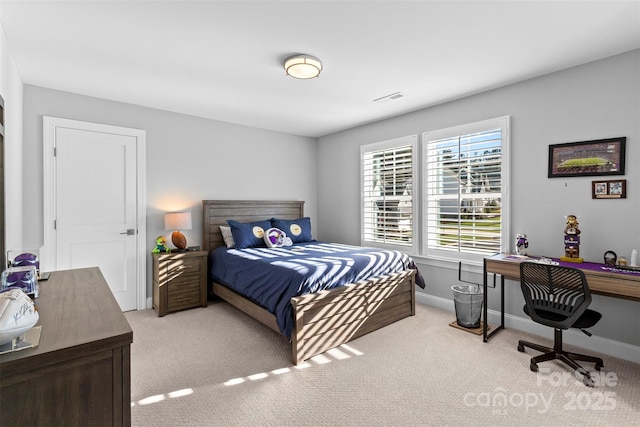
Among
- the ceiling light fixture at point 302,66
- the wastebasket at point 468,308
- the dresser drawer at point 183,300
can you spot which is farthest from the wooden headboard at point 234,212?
the wastebasket at point 468,308

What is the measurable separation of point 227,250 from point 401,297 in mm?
2269

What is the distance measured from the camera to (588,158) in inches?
110

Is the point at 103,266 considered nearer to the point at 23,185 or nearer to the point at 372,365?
the point at 23,185

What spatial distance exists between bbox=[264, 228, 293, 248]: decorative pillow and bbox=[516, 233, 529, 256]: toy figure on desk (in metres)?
2.76

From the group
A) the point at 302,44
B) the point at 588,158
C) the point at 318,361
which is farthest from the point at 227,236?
the point at 588,158

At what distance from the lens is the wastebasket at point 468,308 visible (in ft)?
10.7

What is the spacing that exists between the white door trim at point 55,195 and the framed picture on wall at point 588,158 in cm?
457

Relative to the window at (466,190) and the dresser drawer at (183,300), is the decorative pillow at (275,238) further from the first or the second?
the window at (466,190)

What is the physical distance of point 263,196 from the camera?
199 inches

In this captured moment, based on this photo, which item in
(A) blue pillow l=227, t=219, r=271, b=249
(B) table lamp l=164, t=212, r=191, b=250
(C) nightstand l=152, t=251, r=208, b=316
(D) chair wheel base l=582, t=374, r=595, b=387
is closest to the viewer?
(D) chair wheel base l=582, t=374, r=595, b=387

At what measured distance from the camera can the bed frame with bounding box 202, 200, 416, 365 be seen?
2.66m

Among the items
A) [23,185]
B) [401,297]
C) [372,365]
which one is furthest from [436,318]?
[23,185]

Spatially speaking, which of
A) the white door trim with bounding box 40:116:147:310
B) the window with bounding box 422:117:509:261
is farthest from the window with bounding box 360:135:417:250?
the white door trim with bounding box 40:116:147:310

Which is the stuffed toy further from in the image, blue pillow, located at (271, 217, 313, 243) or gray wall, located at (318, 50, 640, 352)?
gray wall, located at (318, 50, 640, 352)
